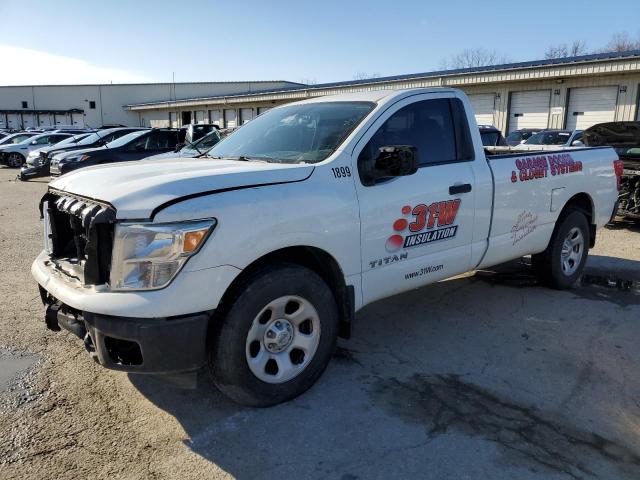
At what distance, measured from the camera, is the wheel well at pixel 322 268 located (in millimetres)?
3238

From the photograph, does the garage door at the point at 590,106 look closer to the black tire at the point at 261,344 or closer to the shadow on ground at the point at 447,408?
the shadow on ground at the point at 447,408

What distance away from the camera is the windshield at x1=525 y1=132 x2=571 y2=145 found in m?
15.2

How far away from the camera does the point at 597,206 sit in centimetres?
600

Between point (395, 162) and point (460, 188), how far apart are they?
978 mm

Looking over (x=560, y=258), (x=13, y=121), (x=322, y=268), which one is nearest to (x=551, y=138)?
(x=560, y=258)

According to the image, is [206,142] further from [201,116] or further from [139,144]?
[201,116]

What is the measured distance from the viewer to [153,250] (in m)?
2.79

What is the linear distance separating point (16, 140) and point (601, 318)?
103 ft

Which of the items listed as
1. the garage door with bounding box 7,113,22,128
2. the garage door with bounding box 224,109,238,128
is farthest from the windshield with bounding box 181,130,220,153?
the garage door with bounding box 7,113,22,128

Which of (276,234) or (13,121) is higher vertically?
(13,121)

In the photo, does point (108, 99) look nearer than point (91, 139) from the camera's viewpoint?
No

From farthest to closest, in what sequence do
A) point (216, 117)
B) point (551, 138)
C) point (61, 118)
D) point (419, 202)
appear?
point (61, 118) < point (216, 117) < point (551, 138) < point (419, 202)

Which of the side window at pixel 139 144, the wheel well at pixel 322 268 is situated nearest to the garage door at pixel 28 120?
the side window at pixel 139 144

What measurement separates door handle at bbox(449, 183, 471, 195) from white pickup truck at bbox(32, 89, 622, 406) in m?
0.03
